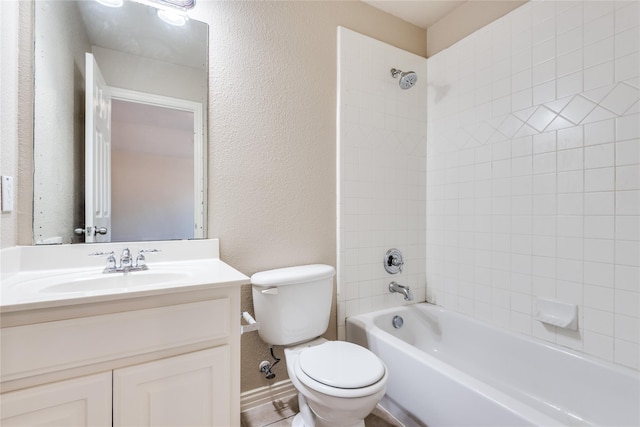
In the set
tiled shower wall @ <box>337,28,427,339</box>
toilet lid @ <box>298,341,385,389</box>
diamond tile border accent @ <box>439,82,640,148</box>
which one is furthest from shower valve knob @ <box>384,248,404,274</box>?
diamond tile border accent @ <box>439,82,640,148</box>

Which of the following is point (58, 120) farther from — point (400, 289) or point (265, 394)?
point (400, 289)

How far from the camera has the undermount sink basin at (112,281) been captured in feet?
3.43

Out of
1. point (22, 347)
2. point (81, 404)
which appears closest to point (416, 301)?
point (81, 404)

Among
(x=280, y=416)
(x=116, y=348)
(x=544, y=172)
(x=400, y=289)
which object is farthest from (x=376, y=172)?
(x=116, y=348)

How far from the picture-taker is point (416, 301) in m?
2.13

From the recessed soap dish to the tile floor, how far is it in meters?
0.91

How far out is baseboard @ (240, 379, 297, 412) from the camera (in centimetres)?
159

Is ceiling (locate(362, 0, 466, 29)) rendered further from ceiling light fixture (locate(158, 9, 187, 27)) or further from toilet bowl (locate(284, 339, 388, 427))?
toilet bowl (locate(284, 339, 388, 427))

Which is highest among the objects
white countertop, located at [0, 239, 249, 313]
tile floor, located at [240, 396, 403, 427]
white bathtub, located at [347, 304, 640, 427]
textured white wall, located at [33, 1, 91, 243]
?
textured white wall, located at [33, 1, 91, 243]

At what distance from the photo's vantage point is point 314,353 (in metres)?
1.36

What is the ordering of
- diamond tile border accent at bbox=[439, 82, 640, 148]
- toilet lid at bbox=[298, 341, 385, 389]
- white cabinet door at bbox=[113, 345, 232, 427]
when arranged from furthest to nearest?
diamond tile border accent at bbox=[439, 82, 640, 148] < toilet lid at bbox=[298, 341, 385, 389] < white cabinet door at bbox=[113, 345, 232, 427]

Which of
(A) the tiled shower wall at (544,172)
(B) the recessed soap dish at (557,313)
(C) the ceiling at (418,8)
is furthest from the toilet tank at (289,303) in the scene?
(C) the ceiling at (418,8)

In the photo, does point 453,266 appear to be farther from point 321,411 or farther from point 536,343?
point 321,411

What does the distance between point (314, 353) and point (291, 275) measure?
14.6 inches
